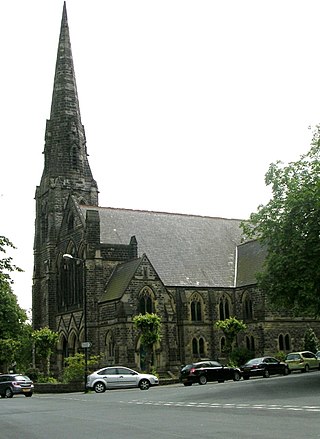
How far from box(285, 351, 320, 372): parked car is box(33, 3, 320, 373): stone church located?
8.01 m

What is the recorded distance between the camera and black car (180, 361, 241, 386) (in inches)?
1524

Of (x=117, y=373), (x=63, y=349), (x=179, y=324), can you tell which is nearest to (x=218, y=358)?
(x=179, y=324)

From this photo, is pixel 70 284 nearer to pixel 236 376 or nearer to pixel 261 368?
pixel 236 376

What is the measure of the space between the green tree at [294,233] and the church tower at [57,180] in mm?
33302

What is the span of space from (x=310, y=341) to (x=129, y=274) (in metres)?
15.9

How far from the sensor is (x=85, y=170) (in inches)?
2662

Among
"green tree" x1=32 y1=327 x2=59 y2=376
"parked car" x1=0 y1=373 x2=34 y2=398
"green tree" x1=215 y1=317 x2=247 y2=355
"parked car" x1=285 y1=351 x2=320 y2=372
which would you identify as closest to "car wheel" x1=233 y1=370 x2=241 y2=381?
"parked car" x1=285 y1=351 x2=320 y2=372

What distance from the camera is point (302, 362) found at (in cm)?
4478

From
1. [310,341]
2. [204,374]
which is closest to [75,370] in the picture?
[204,374]

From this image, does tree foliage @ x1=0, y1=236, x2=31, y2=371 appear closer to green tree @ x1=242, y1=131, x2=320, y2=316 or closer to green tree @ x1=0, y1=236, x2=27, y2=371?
green tree @ x1=0, y1=236, x2=27, y2=371

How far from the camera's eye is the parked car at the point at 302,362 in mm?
44656

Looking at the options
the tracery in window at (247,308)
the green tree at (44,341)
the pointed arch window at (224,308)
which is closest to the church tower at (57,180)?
the green tree at (44,341)

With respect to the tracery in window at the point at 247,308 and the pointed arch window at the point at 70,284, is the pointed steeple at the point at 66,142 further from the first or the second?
the tracery in window at the point at 247,308

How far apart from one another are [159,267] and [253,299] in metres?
8.64
